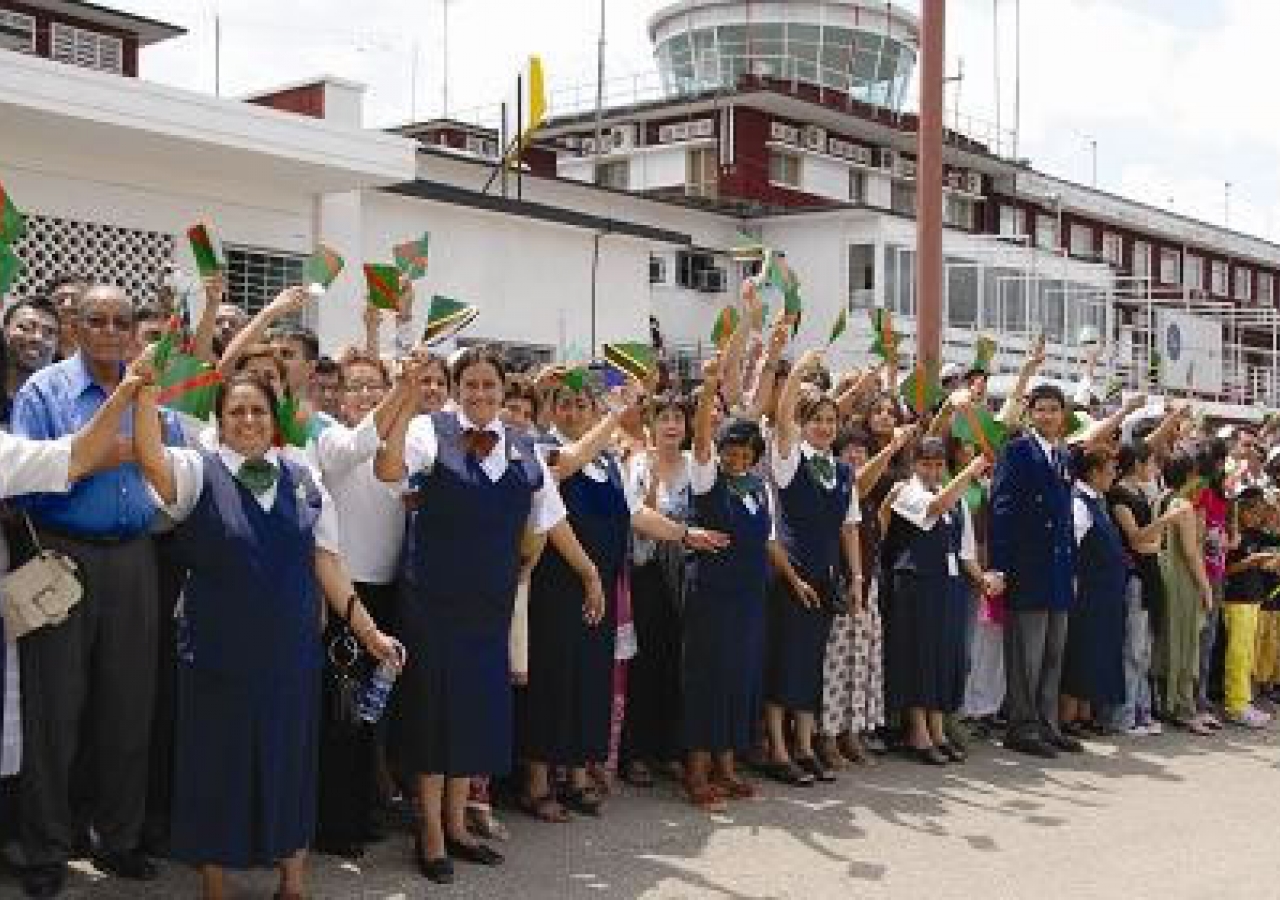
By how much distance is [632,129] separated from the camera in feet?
120

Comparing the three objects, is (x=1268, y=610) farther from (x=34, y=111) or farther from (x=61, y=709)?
(x=34, y=111)

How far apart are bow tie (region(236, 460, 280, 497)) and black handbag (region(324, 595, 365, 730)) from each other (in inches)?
31.0

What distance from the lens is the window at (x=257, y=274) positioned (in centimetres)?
1374

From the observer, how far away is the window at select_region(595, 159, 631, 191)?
Answer: 36688 millimetres

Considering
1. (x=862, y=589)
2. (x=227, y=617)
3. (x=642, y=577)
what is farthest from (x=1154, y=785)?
(x=227, y=617)

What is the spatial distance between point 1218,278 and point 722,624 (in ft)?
166

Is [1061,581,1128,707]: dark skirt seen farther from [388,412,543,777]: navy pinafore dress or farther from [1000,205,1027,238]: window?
[1000,205,1027,238]: window

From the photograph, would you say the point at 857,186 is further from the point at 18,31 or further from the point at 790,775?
the point at 790,775

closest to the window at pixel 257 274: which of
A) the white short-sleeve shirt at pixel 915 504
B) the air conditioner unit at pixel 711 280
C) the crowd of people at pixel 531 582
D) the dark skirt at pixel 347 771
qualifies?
the crowd of people at pixel 531 582

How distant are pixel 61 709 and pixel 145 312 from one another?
1.68 meters

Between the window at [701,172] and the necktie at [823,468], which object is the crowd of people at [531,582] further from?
the window at [701,172]

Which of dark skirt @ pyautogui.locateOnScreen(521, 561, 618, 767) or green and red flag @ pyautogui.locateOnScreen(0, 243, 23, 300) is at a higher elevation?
green and red flag @ pyautogui.locateOnScreen(0, 243, 23, 300)

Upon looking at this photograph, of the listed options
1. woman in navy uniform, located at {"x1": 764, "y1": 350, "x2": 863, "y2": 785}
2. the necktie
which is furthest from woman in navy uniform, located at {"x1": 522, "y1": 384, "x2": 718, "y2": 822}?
the necktie

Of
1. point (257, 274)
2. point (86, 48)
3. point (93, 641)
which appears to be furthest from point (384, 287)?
point (86, 48)
